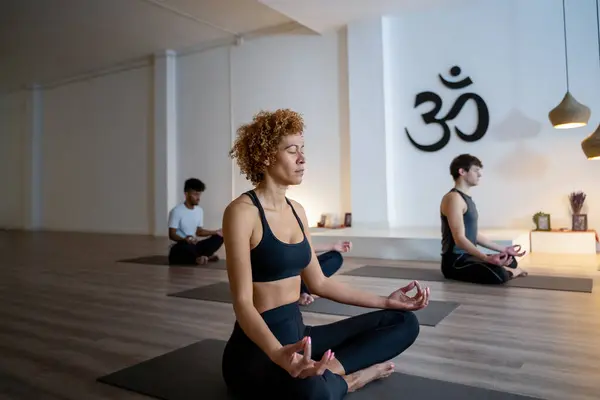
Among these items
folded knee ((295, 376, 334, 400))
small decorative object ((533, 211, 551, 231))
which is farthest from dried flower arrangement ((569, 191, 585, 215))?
folded knee ((295, 376, 334, 400))

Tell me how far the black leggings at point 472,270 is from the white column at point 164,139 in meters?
5.93

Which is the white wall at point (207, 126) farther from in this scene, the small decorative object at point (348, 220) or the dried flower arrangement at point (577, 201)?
the dried flower arrangement at point (577, 201)

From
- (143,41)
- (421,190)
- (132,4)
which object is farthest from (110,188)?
(421,190)

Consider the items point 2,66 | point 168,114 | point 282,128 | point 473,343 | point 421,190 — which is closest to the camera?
point 282,128

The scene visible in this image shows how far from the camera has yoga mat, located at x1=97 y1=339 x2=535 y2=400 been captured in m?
1.68

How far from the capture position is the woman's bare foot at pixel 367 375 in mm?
1686

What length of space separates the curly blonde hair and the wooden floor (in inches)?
37.2

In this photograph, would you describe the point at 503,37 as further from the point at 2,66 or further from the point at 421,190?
the point at 2,66

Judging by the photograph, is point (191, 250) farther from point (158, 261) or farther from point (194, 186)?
point (194, 186)

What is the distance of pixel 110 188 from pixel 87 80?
7.73 ft

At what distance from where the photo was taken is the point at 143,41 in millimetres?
8289

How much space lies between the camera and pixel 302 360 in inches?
45.1

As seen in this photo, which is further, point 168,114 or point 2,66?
point 2,66

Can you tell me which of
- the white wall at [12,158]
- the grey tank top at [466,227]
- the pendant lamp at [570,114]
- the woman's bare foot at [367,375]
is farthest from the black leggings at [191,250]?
the white wall at [12,158]
